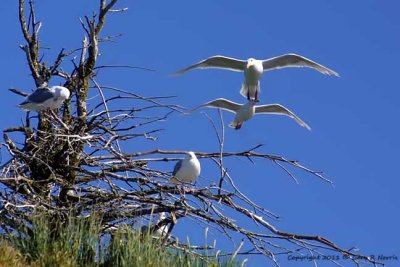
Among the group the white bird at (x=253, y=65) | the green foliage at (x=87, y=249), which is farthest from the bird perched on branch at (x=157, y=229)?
the white bird at (x=253, y=65)

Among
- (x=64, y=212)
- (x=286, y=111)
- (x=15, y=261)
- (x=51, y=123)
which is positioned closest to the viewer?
(x=15, y=261)

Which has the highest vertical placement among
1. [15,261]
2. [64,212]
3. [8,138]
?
[8,138]

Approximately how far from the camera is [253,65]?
15.3m

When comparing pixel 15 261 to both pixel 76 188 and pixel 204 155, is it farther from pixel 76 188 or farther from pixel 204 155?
pixel 204 155

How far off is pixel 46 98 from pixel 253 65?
4.67 m

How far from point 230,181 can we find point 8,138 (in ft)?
7.91

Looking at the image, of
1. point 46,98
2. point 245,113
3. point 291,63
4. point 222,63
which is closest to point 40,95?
point 46,98

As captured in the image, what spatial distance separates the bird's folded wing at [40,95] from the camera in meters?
11.4

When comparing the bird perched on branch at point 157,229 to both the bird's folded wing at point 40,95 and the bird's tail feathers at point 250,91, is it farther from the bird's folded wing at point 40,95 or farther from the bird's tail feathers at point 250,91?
the bird's tail feathers at point 250,91

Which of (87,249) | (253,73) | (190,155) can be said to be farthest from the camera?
(253,73)

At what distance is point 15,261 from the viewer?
9703 mm

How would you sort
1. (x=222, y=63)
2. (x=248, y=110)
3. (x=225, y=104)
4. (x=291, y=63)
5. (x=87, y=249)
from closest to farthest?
(x=87, y=249), (x=248, y=110), (x=225, y=104), (x=291, y=63), (x=222, y=63)

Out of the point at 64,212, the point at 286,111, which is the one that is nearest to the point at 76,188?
the point at 64,212

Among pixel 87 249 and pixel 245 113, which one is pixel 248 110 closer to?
pixel 245 113
